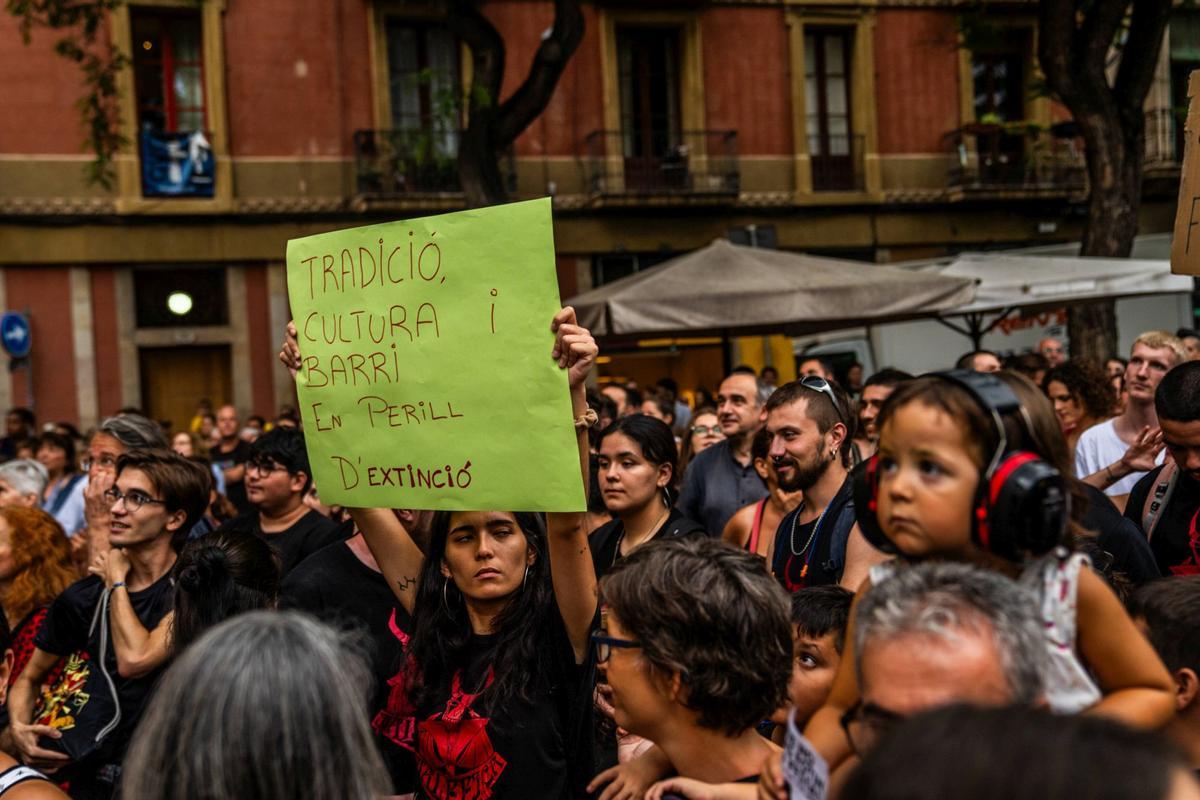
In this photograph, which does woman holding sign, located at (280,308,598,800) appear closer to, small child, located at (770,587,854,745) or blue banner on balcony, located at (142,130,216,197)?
small child, located at (770,587,854,745)

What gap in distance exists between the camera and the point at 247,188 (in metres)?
19.1

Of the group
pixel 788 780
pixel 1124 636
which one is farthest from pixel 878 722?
pixel 1124 636

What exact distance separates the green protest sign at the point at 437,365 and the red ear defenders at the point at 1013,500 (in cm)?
118

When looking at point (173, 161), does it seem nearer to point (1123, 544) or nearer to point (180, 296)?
point (180, 296)

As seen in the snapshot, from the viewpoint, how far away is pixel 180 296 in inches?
754

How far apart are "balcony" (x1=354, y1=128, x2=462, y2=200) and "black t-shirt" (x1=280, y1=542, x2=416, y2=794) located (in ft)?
51.1

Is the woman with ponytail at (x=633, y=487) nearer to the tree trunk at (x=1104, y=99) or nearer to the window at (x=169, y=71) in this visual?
the tree trunk at (x=1104, y=99)

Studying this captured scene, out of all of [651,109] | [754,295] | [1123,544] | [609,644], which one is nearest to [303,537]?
[609,644]

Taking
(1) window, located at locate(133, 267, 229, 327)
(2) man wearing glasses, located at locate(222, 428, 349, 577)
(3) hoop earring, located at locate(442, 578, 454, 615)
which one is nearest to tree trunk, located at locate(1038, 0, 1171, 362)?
(2) man wearing glasses, located at locate(222, 428, 349, 577)

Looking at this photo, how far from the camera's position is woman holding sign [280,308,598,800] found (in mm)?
2803

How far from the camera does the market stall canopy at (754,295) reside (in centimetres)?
865

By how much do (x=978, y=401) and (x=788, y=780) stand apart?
0.66 metres

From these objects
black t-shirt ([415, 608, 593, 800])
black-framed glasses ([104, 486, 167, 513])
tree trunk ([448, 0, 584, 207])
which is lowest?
Answer: black t-shirt ([415, 608, 593, 800])

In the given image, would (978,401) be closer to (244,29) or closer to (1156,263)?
(1156,263)
